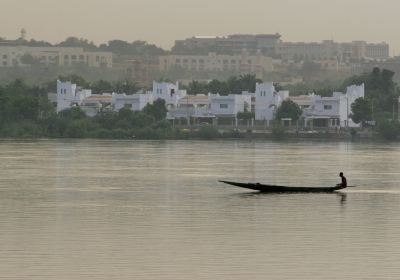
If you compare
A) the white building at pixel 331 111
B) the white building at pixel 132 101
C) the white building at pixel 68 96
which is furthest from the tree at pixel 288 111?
the white building at pixel 68 96

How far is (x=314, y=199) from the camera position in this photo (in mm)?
53438

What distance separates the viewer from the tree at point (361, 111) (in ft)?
462

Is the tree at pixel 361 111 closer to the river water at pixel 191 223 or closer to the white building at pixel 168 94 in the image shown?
the white building at pixel 168 94

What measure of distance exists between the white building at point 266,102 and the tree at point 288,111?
271cm

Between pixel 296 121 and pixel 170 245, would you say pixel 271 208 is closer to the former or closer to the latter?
pixel 170 245

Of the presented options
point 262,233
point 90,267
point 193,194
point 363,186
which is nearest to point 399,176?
point 363,186

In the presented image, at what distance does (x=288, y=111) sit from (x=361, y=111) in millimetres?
6153

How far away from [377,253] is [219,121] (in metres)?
109

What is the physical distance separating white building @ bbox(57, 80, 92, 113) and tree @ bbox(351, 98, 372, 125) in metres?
24.0

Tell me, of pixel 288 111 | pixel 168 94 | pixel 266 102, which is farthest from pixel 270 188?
pixel 168 94

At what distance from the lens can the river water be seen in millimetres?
34094

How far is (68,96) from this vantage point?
147m

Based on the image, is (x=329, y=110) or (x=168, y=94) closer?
(x=329, y=110)

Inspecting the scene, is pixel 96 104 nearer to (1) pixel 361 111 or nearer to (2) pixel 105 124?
(2) pixel 105 124
